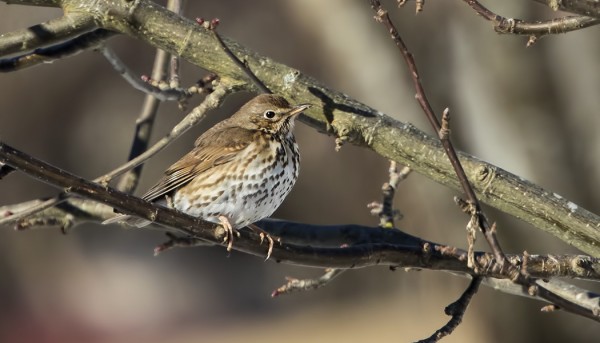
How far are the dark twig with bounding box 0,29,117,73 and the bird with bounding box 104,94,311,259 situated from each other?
2.03ft

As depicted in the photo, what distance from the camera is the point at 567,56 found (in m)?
7.44

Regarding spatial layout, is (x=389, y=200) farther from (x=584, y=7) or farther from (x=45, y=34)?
(x=584, y=7)

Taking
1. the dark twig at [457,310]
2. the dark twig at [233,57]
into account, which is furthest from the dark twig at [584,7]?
the dark twig at [233,57]

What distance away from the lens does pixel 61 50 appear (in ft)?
12.5

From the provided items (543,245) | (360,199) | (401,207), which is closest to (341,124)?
(543,245)

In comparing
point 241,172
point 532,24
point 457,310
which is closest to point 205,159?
point 241,172

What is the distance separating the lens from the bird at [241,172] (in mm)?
3867

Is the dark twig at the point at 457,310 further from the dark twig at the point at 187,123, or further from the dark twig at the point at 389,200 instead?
the dark twig at the point at 187,123

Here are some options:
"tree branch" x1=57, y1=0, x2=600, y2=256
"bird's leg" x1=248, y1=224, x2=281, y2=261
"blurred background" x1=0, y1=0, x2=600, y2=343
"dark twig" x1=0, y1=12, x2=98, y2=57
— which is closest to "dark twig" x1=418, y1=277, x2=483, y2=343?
"tree branch" x1=57, y1=0, x2=600, y2=256

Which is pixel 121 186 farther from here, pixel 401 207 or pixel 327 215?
pixel 327 215

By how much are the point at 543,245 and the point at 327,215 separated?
7716 millimetres

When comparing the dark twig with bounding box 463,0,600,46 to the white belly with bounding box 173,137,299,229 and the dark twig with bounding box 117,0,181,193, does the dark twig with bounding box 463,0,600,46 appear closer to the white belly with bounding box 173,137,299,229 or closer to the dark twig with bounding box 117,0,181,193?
the white belly with bounding box 173,137,299,229

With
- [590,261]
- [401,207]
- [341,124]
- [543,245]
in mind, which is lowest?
[590,261]

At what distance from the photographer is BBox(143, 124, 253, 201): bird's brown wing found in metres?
4.12
